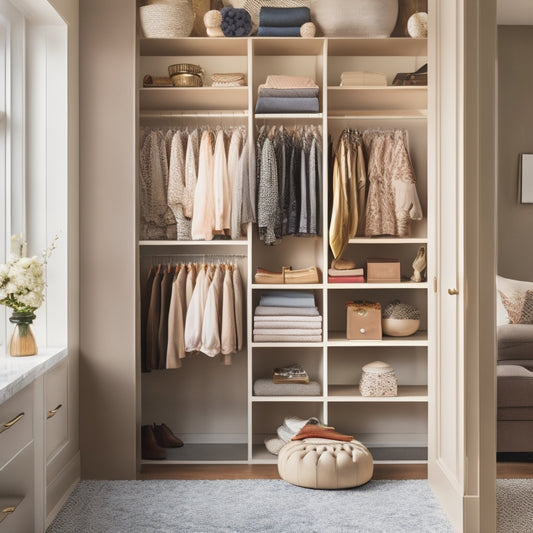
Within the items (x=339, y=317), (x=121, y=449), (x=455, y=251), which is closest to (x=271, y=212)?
(x=339, y=317)

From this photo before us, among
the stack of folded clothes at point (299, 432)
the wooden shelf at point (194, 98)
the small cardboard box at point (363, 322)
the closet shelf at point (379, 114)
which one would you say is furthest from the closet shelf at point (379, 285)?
the wooden shelf at point (194, 98)

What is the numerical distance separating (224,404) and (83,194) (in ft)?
5.35

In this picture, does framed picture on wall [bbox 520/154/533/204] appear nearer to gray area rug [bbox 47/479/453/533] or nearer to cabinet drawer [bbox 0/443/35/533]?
gray area rug [bbox 47/479/453/533]

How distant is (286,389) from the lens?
13.1 feet

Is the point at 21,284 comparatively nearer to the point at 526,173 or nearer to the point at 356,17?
the point at 356,17

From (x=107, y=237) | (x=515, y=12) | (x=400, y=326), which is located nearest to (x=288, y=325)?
(x=400, y=326)

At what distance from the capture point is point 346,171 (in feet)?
13.2

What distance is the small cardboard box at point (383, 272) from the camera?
4.07 meters

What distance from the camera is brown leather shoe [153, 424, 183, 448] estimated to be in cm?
414

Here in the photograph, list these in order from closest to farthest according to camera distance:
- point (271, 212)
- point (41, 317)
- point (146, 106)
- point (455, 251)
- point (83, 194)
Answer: point (455, 251)
point (41, 317)
point (83, 194)
point (271, 212)
point (146, 106)

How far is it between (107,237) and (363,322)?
1550 mm

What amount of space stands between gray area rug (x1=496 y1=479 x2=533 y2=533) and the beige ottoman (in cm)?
65

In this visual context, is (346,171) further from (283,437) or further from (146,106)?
(283,437)

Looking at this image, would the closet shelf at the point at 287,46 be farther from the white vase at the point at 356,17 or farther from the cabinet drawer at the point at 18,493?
the cabinet drawer at the point at 18,493
